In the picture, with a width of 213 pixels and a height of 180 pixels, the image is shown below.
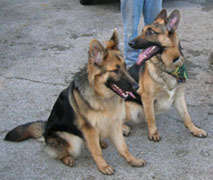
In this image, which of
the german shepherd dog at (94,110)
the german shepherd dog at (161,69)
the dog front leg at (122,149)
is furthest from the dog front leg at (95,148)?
the german shepherd dog at (161,69)

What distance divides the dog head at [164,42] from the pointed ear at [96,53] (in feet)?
2.88

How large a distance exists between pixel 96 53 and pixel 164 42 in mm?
1022

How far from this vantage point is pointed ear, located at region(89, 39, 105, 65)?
9.40ft

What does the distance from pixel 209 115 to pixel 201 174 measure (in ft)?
3.82

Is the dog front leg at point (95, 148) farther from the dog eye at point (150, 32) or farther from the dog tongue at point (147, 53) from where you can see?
the dog eye at point (150, 32)

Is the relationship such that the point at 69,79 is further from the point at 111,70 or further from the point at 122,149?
the point at 111,70

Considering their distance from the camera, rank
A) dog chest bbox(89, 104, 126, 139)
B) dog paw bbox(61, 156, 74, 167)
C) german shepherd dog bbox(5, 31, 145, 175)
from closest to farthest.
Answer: german shepherd dog bbox(5, 31, 145, 175)
dog chest bbox(89, 104, 126, 139)
dog paw bbox(61, 156, 74, 167)

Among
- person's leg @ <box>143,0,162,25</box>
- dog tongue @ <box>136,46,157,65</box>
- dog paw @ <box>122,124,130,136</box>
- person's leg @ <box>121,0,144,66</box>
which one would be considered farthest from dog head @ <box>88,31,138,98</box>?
person's leg @ <box>143,0,162,25</box>

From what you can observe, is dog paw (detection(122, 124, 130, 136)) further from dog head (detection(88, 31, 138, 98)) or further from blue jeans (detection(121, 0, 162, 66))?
blue jeans (detection(121, 0, 162, 66))

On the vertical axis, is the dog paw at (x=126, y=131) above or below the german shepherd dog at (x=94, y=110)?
below

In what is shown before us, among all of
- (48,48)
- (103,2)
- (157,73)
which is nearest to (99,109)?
(157,73)

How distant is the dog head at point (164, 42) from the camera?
11.9 ft

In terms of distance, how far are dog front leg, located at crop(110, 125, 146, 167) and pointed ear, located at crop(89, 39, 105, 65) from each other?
0.80 meters

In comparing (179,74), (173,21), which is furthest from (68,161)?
(173,21)
